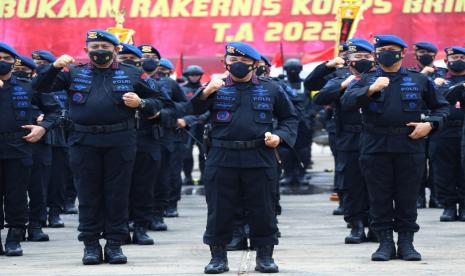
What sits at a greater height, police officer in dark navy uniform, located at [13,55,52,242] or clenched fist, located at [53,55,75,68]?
clenched fist, located at [53,55,75,68]

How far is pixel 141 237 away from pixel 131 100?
2558mm

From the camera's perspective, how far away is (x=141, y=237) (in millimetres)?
14617

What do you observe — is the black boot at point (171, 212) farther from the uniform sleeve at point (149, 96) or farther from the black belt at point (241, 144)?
the black belt at point (241, 144)

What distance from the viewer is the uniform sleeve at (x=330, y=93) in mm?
14141

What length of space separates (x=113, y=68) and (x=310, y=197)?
380 inches

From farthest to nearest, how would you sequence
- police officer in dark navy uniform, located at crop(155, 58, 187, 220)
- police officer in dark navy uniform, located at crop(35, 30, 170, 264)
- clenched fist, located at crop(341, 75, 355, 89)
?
police officer in dark navy uniform, located at crop(155, 58, 187, 220)
clenched fist, located at crop(341, 75, 355, 89)
police officer in dark navy uniform, located at crop(35, 30, 170, 264)

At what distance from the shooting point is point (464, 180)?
56.4 feet

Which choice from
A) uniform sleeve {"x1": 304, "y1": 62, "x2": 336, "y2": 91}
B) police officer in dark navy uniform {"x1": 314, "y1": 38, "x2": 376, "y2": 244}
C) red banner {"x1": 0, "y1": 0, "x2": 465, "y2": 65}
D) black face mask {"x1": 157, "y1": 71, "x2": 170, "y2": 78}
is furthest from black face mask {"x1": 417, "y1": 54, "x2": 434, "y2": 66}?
red banner {"x1": 0, "y1": 0, "x2": 465, "y2": 65}

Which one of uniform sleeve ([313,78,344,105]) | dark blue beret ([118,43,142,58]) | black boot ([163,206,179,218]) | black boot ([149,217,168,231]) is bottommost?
black boot ([163,206,179,218])

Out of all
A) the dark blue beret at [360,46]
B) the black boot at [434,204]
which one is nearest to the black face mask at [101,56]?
the dark blue beret at [360,46]

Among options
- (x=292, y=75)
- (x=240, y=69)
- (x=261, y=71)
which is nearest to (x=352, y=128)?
(x=261, y=71)

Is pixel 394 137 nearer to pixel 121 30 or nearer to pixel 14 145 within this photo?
pixel 14 145

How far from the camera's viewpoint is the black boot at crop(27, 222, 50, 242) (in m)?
15.2

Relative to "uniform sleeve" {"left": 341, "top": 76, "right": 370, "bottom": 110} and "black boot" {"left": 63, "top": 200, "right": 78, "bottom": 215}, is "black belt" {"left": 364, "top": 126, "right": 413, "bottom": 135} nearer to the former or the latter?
"uniform sleeve" {"left": 341, "top": 76, "right": 370, "bottom": 110}
